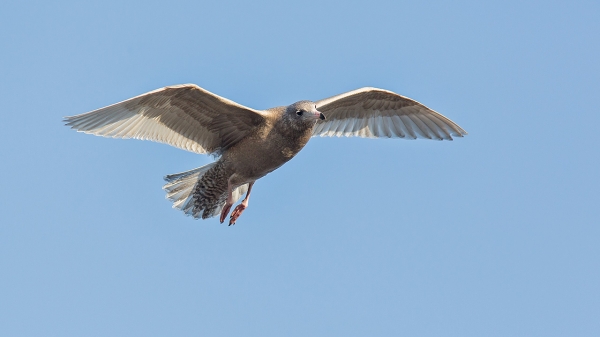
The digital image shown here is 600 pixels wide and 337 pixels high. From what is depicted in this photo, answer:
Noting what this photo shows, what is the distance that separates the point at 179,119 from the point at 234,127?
0.82m

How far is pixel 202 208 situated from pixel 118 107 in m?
2.58

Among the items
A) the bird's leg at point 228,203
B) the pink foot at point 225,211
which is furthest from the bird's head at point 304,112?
the pink foot at point 225,211

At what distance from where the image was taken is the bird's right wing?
37.6 ft

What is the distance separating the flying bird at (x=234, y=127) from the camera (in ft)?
38.0

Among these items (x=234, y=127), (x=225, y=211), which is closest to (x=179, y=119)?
(x=234, y=127)

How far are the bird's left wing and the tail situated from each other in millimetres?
1975

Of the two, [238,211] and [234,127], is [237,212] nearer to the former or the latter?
[238,211]

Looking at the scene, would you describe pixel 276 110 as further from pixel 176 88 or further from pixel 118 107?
pixel 118 107

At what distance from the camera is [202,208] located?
13.3m

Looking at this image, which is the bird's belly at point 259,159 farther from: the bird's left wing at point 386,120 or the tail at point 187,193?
the bird's left wing at point 386,120

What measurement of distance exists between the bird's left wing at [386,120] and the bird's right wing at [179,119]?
2.05 metres

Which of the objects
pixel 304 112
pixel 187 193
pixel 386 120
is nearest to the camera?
pixel 304 112

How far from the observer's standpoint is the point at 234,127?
481 inches

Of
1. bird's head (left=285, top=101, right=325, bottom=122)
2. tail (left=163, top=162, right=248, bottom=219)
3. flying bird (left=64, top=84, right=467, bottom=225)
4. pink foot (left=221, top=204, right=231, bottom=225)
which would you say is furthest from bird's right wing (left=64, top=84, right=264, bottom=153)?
pink foot (left=221, top=204, right=231, bottom=225)
